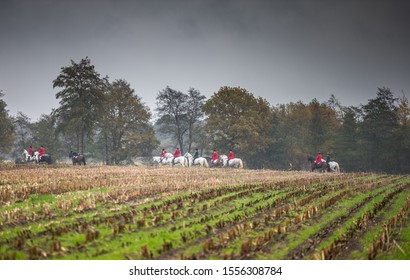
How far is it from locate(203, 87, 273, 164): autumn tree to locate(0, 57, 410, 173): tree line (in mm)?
144

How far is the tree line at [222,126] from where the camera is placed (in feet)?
123

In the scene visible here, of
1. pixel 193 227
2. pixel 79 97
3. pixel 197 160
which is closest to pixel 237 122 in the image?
pixel 197 160

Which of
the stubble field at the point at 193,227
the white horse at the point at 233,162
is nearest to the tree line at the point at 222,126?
the white horse at the point at 233,162

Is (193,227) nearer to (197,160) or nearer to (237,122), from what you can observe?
(197,160)

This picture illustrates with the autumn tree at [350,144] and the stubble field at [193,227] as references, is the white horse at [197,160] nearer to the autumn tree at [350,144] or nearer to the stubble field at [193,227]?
the autumn tree at [350,144]

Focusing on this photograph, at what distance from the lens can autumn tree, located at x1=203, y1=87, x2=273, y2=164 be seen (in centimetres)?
4638

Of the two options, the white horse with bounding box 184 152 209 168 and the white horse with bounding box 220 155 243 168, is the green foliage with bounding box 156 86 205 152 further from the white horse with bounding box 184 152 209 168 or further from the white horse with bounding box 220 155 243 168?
the white horse with bounding box 220 155 243 168

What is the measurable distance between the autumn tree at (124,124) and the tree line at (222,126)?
0.15 metres

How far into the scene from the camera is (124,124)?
49000 mm

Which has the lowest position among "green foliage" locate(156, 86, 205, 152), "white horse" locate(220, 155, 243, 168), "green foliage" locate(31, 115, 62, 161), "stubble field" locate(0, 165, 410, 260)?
"stubble field" locate(0, 165, 410, 260)

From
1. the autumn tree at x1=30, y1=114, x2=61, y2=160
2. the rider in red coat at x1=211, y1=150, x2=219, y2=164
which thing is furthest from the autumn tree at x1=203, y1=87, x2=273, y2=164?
the autumn tree at x1=30, y1=114, x2=61, y2=160
